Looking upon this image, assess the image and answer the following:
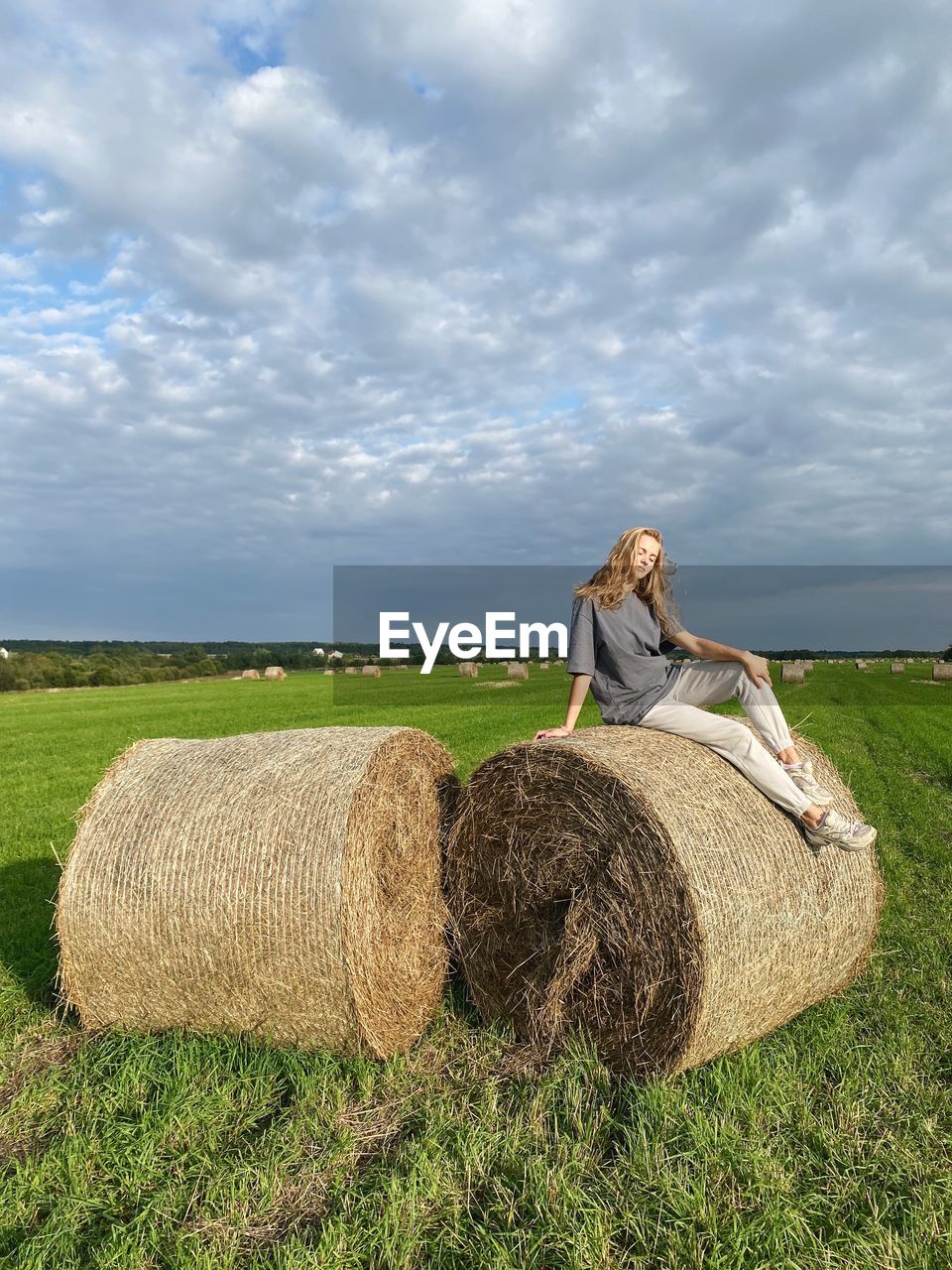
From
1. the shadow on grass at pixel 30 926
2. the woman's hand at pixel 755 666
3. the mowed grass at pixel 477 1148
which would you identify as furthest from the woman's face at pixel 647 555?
the shadow on grass at pixel 30 926

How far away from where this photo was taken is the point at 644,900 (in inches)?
179

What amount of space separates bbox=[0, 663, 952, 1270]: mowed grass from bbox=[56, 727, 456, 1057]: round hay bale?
8.6 inches

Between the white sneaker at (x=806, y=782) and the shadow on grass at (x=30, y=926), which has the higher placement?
the white sneaker at (x=806, y=782)

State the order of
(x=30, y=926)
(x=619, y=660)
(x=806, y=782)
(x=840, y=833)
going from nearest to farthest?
(x=840, y=833) < (x=806, y=782) < (x=619, y=660) < (x=30, y=926)

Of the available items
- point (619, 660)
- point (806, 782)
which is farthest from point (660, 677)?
point (806, 782)

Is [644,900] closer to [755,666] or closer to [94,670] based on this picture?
[755,666]

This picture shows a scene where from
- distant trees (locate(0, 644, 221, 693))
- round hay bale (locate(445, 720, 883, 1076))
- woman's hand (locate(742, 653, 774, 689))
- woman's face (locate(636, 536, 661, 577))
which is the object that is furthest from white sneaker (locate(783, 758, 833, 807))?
distant trees (locate(0, 644, 221, 693))

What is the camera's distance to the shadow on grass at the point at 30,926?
5.90m

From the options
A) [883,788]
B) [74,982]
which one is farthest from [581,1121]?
[883,788]

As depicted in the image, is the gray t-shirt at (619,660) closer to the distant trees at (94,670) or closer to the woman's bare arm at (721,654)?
the woman's bare arm at (721,654)

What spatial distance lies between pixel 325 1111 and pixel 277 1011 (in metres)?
0.77

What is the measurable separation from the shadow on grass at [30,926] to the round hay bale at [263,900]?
0.63 metres

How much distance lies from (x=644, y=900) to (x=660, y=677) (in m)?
1.64

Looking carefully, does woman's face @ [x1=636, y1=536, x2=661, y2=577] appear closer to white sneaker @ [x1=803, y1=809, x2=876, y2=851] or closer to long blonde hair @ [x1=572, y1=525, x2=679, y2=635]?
long blonde hair @ [x1=572, y1=525, x2=679, y2=635]
